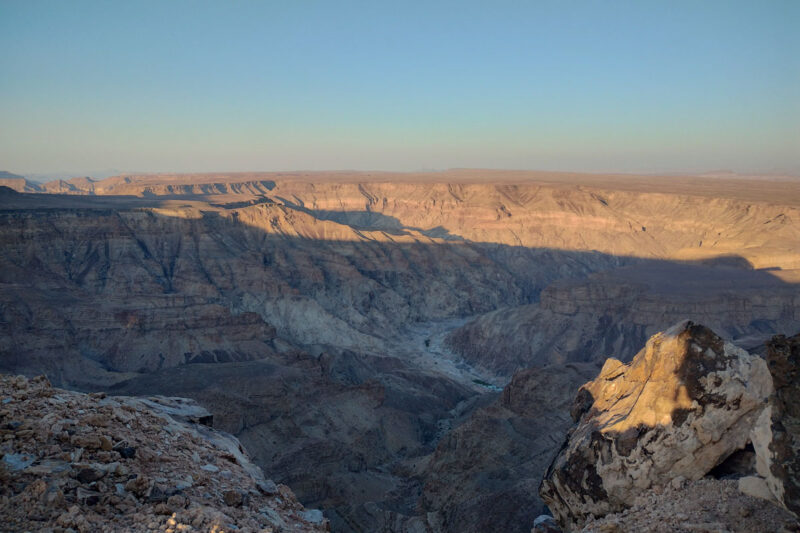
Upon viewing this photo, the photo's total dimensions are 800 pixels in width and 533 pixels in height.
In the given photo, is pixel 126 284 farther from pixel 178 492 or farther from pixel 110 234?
pixel 178 492

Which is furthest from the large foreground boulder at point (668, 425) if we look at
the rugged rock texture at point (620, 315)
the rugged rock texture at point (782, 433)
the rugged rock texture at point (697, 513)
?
the rugged rock texture at point (620, 315)

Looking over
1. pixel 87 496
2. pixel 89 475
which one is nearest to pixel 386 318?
pixel 89 475

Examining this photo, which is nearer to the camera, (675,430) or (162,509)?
(162,509)

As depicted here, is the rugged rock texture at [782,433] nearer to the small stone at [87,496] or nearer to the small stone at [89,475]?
the small stone at [87,496]

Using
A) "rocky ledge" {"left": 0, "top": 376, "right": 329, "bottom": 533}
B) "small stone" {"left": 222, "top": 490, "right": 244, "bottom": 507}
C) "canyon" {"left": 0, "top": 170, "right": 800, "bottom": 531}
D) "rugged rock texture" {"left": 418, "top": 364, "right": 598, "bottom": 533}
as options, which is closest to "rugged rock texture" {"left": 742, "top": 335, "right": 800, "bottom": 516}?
"rocky ledge" {"left": 0, "top": 376, "right": 329, "bottom": 533}

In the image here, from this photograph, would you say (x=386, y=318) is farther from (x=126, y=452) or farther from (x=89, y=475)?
(x=89, y=475)

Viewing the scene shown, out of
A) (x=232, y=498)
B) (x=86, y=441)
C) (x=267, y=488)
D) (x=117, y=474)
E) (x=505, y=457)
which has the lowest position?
(x=505, y=457)
